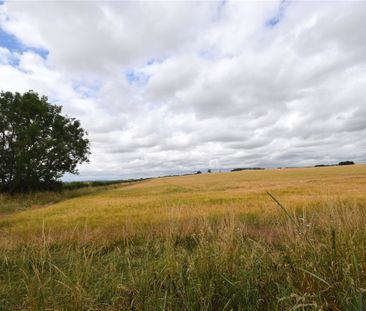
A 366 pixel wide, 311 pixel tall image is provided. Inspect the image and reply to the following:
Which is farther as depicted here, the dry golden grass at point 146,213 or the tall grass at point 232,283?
the dry golden grass at point 146,213

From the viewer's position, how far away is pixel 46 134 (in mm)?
40250

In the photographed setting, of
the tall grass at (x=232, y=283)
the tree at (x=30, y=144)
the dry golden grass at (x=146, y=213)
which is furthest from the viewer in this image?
the tree at (x=30, y=144)

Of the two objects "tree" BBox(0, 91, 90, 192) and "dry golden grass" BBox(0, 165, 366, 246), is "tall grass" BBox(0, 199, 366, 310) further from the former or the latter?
"tree" BBox(0, 91, 90, 192)

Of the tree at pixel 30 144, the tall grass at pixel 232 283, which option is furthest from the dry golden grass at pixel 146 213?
the tree at pixel 30 144

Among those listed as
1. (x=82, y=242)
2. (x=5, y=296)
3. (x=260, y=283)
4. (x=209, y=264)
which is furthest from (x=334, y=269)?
(x=82, y=242)

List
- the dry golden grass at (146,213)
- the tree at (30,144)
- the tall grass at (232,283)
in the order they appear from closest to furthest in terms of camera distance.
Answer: the tall grass at (232,283)
the dry golden grass at (146,213)
the tree at (30,144)

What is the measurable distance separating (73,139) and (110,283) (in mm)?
44297

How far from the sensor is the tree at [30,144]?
113ft

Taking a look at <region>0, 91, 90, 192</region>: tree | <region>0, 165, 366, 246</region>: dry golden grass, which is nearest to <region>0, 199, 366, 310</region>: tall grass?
<region>0, 165, 366, 246</region>: dry golden grass

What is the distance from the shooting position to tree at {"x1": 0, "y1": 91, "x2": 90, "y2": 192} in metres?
34.3

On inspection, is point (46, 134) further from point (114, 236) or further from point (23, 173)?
point (114, 236)

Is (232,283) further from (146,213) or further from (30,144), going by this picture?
(30,144)

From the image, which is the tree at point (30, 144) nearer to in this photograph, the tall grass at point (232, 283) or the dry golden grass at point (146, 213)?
the dry golden grass at point (146, 213)

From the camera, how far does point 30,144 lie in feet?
115
